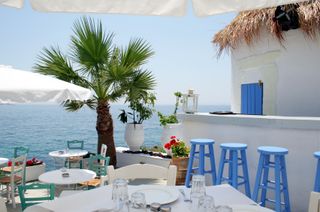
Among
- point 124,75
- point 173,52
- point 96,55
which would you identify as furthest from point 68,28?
point 173,52

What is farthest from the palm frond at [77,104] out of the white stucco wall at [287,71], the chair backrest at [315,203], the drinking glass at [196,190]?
the chair backrest at [315,203]

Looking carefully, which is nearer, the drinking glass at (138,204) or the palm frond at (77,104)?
the drinking glass at (138,204)

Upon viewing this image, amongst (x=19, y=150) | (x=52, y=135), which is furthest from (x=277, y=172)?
(x=52, y=135)

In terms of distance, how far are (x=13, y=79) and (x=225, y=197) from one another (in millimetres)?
3244

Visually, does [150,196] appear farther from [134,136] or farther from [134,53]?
[134,136]

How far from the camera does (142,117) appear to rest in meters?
7.58

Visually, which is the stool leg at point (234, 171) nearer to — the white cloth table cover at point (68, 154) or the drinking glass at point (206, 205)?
the drinking glass at point (206, 205)

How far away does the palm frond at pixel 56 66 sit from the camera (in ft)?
21.9

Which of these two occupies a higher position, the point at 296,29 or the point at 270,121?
the point at 296,29

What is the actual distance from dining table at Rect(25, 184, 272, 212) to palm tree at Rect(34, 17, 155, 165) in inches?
190

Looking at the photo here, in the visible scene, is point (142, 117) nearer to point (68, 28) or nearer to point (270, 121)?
point (68, 28)

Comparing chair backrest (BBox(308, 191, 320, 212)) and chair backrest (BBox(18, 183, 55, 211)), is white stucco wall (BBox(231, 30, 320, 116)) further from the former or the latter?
chair backrest (BBox(18, 183, 55, 211))

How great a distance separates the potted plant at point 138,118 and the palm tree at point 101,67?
0.42 meters

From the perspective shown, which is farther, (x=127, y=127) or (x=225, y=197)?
(x=127, y=127)
